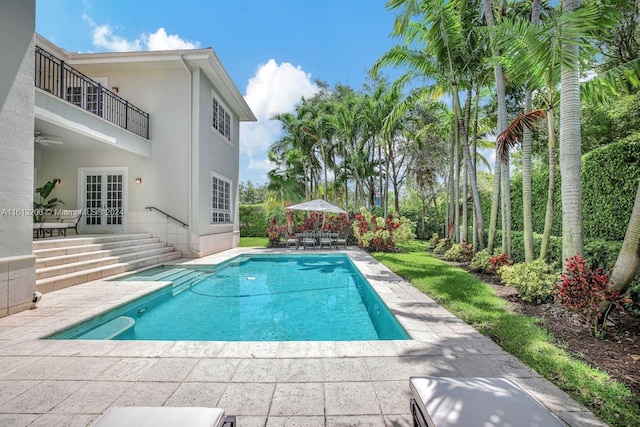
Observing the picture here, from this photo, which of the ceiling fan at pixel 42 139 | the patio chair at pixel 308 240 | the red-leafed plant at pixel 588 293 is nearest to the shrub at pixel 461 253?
the red-leafed plant at pixel 588 293

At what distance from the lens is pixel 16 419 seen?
94.2 inches

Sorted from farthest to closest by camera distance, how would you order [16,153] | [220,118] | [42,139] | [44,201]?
[220,118] < [44,201] < [42,139] < [16,153]

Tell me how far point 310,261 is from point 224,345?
29.5ft

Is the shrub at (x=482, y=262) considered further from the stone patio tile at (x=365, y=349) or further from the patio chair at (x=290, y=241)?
the patio chair at (x=290, y=241)

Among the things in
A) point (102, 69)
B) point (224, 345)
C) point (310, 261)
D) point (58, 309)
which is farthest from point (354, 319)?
point (102, 69)

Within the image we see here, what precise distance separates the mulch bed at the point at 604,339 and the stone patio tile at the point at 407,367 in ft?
5.42

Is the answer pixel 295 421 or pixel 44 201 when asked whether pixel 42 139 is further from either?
pixel 295 421

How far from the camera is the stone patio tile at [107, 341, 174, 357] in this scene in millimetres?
3598

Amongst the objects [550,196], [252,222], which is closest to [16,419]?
[550,196]

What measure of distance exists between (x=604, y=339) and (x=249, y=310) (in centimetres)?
595

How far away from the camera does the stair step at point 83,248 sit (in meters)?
7.28

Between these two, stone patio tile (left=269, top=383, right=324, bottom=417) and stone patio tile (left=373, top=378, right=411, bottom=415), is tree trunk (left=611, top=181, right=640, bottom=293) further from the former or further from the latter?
stone patio tile (left=269, top=383, right=324, bottom=417)

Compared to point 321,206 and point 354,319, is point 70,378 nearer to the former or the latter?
point 354,319

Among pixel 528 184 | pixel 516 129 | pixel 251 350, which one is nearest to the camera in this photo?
pixel 251 350
